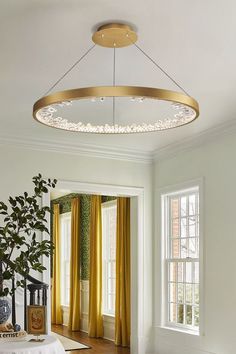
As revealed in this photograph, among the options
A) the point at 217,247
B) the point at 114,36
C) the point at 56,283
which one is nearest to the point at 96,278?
the point at 56,283

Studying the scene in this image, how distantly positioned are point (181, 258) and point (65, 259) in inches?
177

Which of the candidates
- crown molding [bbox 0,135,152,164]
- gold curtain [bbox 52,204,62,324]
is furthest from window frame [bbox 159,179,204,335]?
gold curtain [bbox 52,204,62,324]

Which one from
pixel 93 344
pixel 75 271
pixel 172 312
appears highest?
pixel 75 271

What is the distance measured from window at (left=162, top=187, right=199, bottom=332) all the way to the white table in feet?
11.0

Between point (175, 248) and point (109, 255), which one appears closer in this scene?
point (175, 248)

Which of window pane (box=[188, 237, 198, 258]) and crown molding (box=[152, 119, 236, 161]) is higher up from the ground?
crown molding (box=[152, 119, 236, 161])

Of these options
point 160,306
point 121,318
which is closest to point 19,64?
point 160,306

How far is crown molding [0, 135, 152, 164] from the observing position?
23.4 ft

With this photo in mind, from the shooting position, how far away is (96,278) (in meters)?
9.54

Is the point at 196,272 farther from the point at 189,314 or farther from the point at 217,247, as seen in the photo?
the point at 217,247

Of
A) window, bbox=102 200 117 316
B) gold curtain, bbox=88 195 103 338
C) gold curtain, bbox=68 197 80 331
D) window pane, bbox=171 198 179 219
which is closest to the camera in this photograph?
window pane, bbox=171 198 179 219

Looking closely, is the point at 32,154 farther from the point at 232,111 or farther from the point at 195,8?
the point at 195,8

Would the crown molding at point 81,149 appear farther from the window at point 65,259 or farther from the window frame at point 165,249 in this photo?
the window at point 65,259

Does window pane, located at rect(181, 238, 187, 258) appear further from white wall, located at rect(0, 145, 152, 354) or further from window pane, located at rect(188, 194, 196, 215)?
white wall, located at rect(0, 145, 152, 354)
